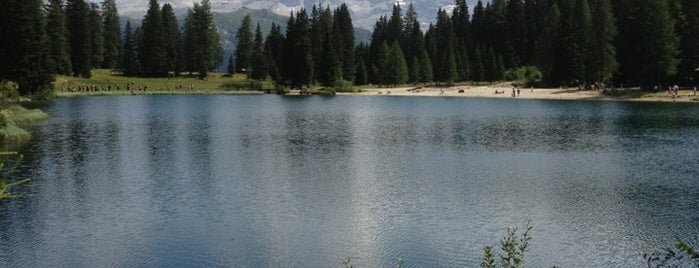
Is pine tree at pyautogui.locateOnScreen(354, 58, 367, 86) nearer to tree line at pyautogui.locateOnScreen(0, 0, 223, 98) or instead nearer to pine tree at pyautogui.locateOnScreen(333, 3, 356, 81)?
pine tree at pyautogui.locateOnScreen(333, 3, 356, 81)

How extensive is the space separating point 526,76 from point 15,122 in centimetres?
11322

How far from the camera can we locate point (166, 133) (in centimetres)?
6116

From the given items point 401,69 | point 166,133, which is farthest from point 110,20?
point 166,133

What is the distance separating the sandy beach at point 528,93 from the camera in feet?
333

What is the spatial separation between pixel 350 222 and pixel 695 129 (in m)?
48.4

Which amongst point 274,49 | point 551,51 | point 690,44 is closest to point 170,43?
point 274,49

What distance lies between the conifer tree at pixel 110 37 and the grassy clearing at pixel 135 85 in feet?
42.9

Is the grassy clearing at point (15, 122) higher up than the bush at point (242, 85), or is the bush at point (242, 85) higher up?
the bush at point (242, 85)

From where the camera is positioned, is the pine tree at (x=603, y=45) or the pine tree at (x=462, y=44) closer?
the pine tree at (x=603, y=45)

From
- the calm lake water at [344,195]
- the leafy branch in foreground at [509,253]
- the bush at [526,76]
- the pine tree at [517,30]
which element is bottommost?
the calm lake water at [344,195]

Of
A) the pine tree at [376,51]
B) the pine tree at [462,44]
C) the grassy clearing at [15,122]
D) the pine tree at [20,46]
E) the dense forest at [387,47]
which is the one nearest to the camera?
the grassy clearing at [15,122]

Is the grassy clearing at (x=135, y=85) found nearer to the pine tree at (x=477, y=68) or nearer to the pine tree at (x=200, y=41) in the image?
the pine tree at (x=200, y=41)

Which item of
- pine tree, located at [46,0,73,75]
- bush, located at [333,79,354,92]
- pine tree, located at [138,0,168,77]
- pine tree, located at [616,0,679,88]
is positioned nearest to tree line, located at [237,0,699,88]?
pine tree, located at [616,0,679,88]

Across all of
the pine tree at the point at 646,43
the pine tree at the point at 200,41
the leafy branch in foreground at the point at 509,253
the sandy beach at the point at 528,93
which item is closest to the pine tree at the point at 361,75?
the sandy beach at the point at 528,93
